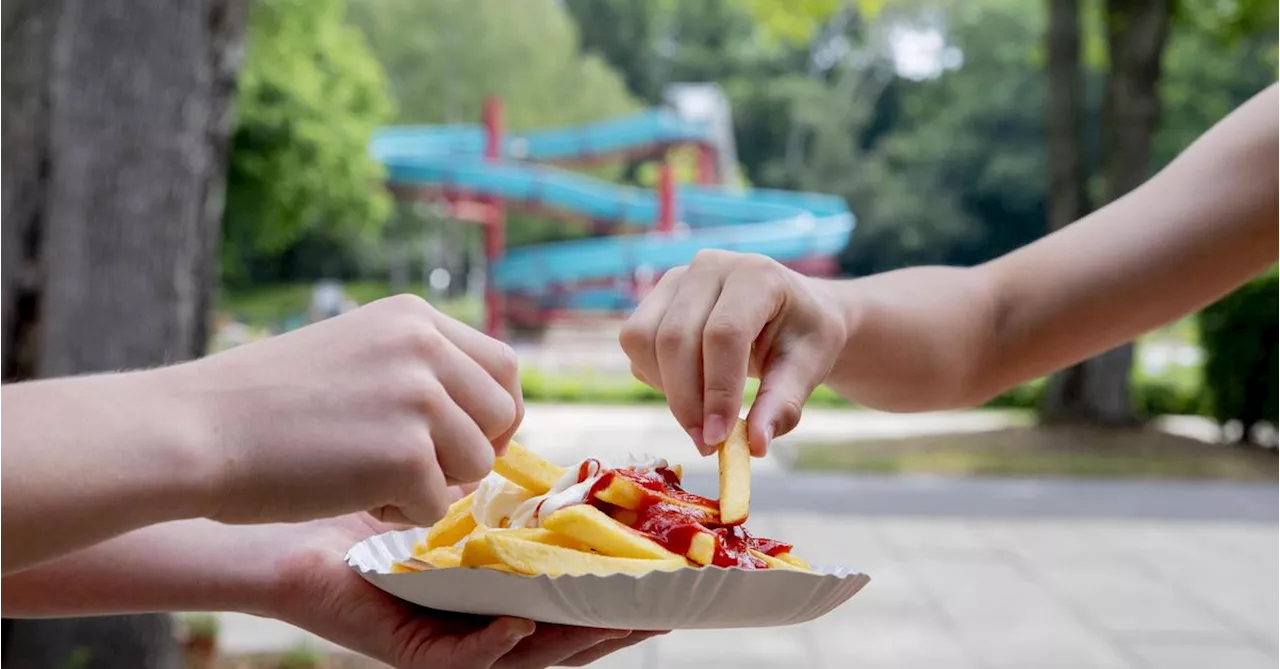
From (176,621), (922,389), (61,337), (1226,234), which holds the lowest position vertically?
(176,621)

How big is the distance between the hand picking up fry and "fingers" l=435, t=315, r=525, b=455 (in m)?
0.16

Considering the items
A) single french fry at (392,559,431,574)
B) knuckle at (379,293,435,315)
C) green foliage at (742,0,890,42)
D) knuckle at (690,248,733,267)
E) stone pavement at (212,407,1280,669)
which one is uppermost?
green foliage at (742,0,890,42)

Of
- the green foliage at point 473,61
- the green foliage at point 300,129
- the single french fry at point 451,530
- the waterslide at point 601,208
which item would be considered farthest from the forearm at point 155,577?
the green foliage at point 473,61

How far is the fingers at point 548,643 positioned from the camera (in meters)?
1.28

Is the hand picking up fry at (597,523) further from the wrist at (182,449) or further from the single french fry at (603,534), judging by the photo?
the wrist at (182,449)

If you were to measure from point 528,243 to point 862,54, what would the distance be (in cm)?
1292

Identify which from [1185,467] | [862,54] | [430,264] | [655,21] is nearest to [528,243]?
[430,264]

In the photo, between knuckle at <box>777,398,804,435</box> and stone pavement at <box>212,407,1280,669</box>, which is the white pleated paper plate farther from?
stone pavement at <box>212,407,1280,669</box>

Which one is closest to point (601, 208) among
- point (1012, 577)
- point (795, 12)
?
point (795, 12)

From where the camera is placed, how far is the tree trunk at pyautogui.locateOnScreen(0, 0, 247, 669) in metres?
3.11

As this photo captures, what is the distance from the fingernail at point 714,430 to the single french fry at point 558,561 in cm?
16

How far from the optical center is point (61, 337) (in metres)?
3.24

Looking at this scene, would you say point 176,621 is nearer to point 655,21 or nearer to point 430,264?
point 430,264

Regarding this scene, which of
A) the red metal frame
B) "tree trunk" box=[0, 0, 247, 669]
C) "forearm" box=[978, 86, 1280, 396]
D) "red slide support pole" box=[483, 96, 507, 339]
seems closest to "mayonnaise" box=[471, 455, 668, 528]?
"forearm" box=[978, 86, 1280, 396]
